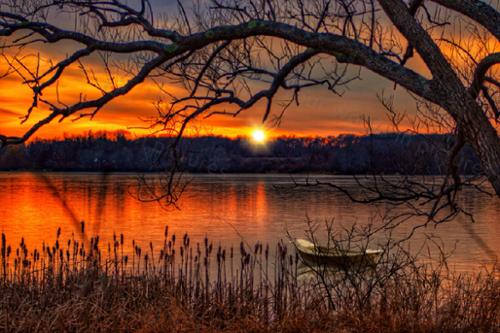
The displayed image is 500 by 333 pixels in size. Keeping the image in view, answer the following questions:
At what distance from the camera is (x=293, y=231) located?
3166 centimetres

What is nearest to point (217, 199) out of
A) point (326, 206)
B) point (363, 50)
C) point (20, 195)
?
point (326, 206)

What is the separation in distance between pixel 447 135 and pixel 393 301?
2163 millimetres

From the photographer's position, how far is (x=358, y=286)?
717 centimetres

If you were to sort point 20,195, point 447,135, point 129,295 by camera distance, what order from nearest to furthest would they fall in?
1. point 447,135
2. point 129,295
3. point 20,195

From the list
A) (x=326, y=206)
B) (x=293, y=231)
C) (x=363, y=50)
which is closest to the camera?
(x=363, y=50)

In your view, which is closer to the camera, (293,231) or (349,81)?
(349,81)

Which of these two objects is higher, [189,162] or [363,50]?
[363,50]

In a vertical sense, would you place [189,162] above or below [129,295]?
above

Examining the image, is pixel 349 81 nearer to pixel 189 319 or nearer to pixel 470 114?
pixel 470 114

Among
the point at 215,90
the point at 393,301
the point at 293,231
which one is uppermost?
the point at 215,90

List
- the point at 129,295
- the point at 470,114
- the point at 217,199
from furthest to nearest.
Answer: the point at 217,199, the point at 129,295, the point at 470,114

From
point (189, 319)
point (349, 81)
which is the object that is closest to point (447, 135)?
point (349, 81)

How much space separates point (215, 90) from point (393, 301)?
308 cm

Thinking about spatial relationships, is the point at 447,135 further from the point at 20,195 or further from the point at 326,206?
the point at 20,195
